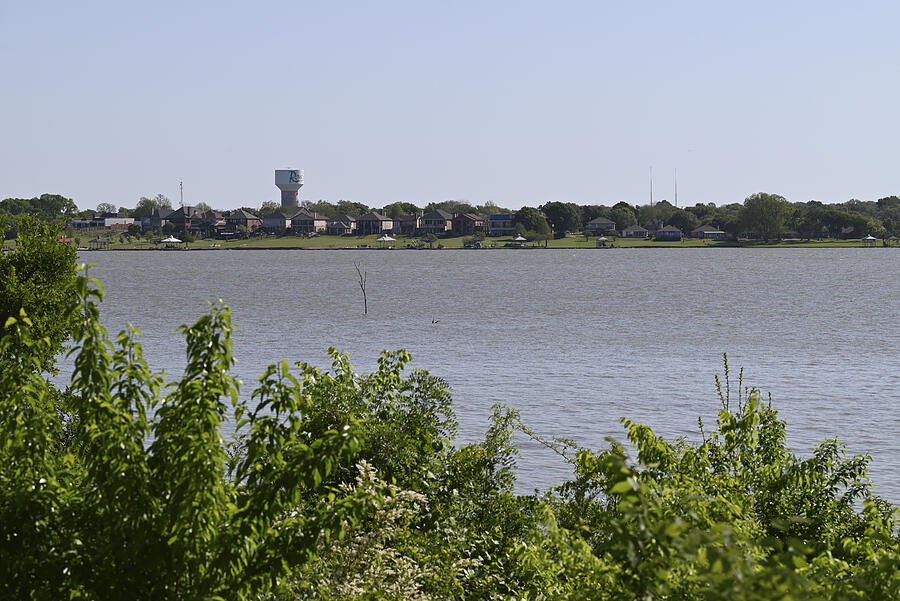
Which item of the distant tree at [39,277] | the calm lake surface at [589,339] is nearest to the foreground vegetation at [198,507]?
the distant tree at [39,277]

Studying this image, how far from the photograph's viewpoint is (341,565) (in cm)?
1108

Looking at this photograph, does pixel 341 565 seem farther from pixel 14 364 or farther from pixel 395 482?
pixel 14 364

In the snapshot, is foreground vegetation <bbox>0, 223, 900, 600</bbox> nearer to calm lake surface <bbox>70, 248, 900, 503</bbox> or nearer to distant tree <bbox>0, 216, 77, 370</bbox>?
distant tree <bbox>0, 216, 77, 370</bbox>

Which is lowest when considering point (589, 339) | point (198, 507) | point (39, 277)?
point (589, 339)

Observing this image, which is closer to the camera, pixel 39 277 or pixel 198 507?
pixel 198 507

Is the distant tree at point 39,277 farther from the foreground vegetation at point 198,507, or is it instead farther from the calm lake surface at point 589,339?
the foreground vegetation at point 198,507

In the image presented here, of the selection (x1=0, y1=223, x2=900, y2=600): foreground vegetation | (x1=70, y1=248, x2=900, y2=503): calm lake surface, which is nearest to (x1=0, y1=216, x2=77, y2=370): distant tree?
(x1=70, y1=248, x2=900, y2=503): calm lake surface

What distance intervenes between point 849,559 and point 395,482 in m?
5.54

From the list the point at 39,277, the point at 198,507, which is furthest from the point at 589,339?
the point at 198,507

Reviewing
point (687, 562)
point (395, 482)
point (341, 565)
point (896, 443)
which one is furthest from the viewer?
point (896, 443)

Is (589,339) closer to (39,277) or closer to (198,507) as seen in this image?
(39,277)

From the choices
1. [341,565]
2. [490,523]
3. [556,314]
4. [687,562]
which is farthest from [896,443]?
[556,314]

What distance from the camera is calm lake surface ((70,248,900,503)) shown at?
36.9m

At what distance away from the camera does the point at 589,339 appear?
6494 cm
